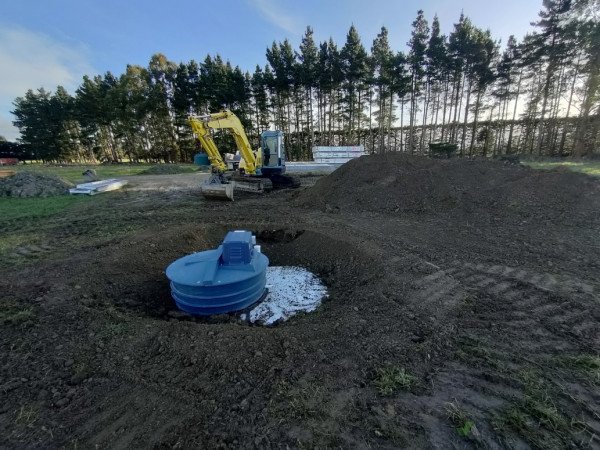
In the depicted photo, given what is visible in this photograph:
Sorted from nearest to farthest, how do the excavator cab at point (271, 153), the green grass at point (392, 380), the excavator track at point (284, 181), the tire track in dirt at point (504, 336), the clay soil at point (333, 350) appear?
the clay soil at point (333, 350)
the tire track in dirt at point (504, 336)
the green grass at point (392, 380)
the excavator cab at point (271, 153)
the excavator track at point (284, 181)

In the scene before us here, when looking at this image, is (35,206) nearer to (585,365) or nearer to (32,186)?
(32,186)

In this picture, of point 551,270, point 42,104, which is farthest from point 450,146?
point 42,104

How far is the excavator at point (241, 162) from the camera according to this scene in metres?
10.5

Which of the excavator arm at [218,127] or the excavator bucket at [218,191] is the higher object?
the excavator arm at [218,127]

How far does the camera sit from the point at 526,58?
72.9 ft

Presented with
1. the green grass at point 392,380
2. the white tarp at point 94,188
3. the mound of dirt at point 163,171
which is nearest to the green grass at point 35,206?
the white tarp at point 94,188

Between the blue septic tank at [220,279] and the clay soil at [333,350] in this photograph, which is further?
the blue septic tank at [220,279]

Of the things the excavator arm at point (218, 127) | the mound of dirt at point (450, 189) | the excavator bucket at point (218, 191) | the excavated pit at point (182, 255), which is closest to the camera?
the excavated pit at point (182, 255)

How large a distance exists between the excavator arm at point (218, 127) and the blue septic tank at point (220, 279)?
7.91 m

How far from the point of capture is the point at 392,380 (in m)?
2.21

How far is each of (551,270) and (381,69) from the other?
90.3ft

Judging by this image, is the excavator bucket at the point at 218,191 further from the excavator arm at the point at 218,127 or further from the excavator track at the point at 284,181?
the excavator track at the point at 284,181

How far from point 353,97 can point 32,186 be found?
86.9 ft

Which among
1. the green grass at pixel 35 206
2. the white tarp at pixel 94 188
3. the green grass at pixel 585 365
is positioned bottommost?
the green grass at pixel 585 365
